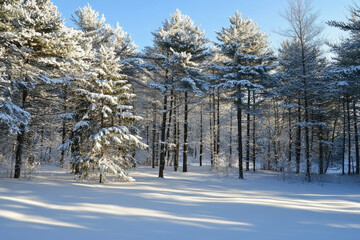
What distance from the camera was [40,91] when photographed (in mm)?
11789

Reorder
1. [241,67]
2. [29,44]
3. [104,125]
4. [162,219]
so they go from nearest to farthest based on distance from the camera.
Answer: [162,219], [29,44], [104,125], [241,67]

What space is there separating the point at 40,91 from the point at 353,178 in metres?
24.0

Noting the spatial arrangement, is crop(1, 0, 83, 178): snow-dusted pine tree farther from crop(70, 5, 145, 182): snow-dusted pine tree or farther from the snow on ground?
the snow on ground

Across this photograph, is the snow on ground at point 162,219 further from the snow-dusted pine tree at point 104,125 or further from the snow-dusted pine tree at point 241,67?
the snow-dusted pine tree at point 241,67

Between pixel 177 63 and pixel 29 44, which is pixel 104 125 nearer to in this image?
pixel 29 44

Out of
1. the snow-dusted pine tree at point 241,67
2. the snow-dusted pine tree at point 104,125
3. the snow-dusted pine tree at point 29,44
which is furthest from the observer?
the snow-dusted pine tree at point 241,67

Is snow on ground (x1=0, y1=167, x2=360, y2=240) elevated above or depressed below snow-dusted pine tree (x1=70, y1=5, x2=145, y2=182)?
below

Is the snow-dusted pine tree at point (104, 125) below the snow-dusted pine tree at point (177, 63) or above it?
below

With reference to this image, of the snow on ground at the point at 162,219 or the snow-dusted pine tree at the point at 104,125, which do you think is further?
the snow-dusted pine tree at the point at 104,125

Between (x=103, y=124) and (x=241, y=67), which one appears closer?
(x=103, y=124)

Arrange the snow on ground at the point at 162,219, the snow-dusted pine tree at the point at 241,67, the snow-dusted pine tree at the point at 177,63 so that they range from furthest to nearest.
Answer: the snow-dusted pine tree at the point at 241,67 < the snow-dusted pine tree at the point at 177,63 < the snow on ground at the point at 162,219

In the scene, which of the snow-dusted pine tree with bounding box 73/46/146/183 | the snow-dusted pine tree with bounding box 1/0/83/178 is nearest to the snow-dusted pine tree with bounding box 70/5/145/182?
the snow-dusted pine tree with bounding box 73/46/146/183

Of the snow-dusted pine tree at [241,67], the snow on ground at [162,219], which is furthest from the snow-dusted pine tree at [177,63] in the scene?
the snow on ground at [162,219]

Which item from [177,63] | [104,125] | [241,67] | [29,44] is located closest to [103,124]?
[104,125]
